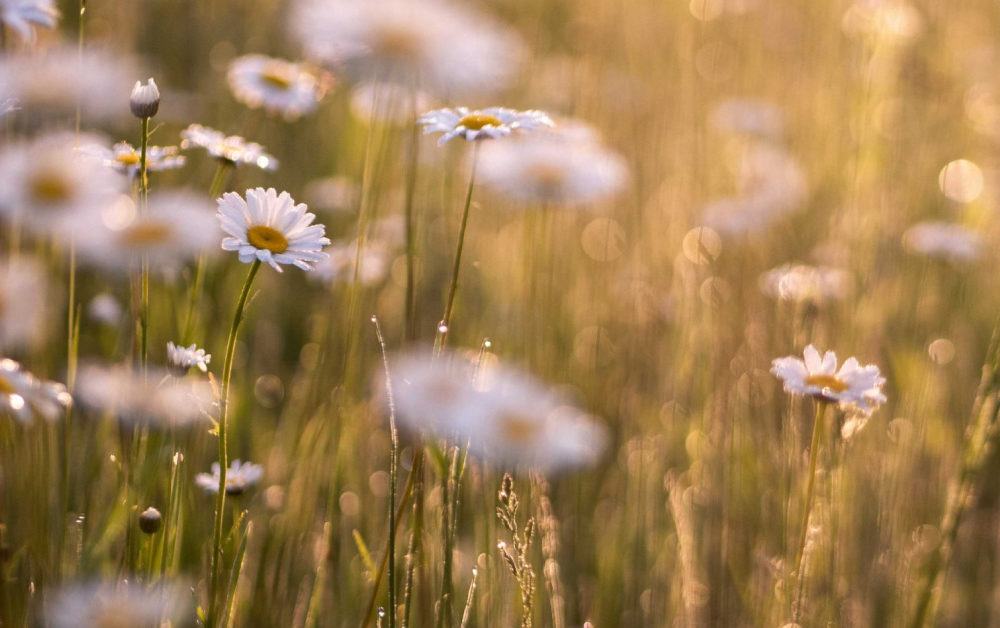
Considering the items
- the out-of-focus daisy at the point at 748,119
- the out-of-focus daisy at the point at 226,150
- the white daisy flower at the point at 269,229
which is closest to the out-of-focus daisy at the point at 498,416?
the white daisy flower at the point at 269,229

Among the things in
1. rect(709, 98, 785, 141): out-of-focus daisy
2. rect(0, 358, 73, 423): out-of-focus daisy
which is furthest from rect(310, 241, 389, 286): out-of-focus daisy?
rect(709, 98, 785, 141): out-of-focus daisy

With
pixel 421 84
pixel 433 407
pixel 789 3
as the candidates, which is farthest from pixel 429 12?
pixel 789 3

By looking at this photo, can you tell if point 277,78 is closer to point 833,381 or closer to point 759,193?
point 833,381

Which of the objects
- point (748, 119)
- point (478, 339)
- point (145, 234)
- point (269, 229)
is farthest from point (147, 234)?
point (748, 119)

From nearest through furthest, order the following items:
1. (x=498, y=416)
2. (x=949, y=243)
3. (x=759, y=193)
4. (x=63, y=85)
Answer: (x=498, y=416) < (x=63, y=85) < (x=949, y=243) < (x=759, y=193)

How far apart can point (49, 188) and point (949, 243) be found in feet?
5.22

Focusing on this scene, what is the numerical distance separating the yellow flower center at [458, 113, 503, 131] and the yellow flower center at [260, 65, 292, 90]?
57 centimetres

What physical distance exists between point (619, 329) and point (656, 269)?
225 millimetres

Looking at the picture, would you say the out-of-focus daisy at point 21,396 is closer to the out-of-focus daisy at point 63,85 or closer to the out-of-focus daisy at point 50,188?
the out-of-focus daisy at point 50,188

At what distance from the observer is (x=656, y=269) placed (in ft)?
6.50

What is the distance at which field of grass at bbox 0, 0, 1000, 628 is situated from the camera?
28.2 inches

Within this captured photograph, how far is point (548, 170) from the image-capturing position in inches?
49.7

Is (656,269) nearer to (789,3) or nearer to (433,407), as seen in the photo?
(433,407)

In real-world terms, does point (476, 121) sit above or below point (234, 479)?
above
